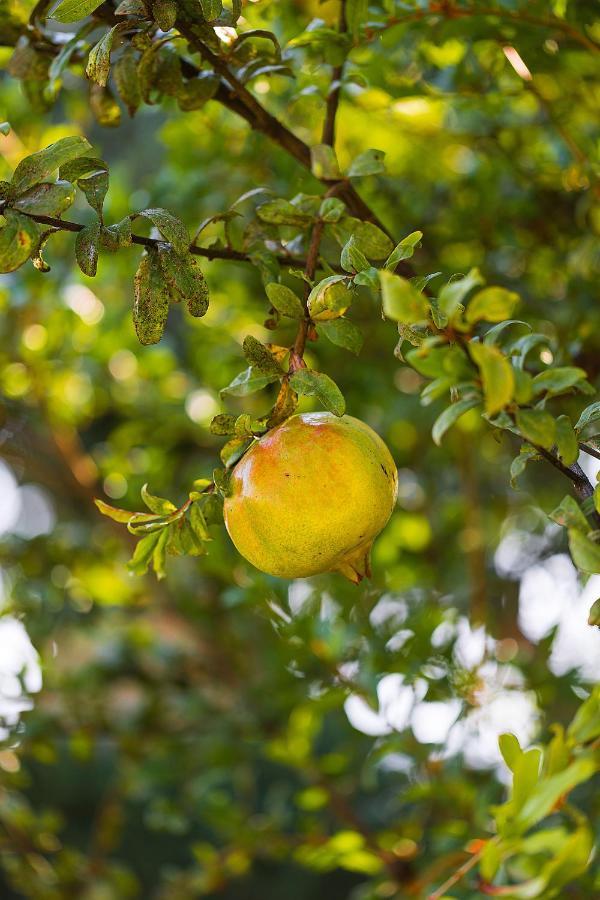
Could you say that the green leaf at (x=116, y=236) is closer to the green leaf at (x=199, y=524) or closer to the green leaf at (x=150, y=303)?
the green leaf at (x=150, y=303)

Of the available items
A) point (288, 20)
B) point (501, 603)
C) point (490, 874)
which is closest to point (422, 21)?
point (288, 20)

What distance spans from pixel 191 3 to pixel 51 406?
102cm

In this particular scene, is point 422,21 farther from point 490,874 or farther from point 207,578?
point 207,578

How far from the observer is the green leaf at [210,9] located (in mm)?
553

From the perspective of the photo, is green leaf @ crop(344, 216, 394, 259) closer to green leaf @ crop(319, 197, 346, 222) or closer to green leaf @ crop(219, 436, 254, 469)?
green leaf @ crop(319, 197, 346, 222)

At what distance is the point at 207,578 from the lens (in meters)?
1.62

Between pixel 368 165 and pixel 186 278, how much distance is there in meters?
0.18

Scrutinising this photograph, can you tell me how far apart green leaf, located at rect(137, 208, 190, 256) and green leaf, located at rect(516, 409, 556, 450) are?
22cm

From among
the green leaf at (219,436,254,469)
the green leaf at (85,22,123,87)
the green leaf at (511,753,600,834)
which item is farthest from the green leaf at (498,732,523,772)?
the green leaf at (85,22,123,87)

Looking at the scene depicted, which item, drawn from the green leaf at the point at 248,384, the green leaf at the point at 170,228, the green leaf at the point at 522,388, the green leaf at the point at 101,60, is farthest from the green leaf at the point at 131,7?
the green leaf at the point at 522,388

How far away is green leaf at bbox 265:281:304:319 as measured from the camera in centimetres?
55

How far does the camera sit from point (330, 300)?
0.54 meters

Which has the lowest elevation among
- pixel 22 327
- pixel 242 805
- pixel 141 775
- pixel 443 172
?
pixel 242 805

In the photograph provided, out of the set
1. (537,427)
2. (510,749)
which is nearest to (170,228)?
(537,427)
